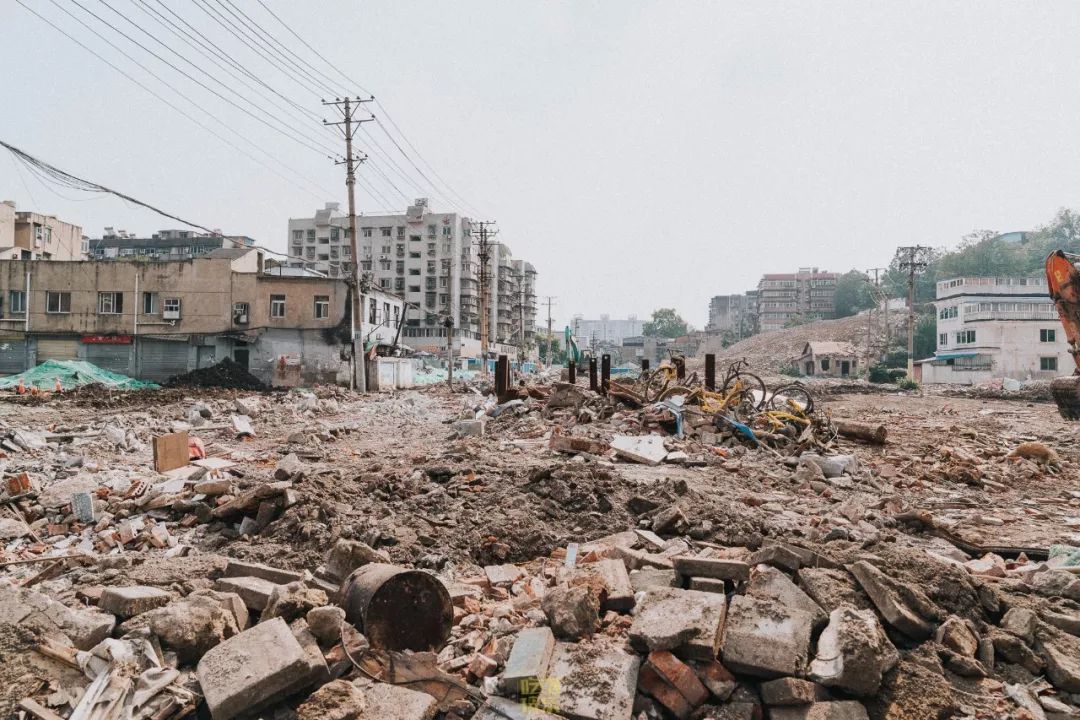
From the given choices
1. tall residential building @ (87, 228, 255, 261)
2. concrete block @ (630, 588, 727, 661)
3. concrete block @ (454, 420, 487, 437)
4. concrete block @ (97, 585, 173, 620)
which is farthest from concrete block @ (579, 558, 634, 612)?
tall residential building @ (87, 228, 255, 261)

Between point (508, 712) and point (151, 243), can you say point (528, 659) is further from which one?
point (151, 243)

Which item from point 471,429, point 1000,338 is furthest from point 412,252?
point 471,429

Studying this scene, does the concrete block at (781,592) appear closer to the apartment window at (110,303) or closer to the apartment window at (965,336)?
the apartment window at (110,303)

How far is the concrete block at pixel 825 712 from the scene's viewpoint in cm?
266

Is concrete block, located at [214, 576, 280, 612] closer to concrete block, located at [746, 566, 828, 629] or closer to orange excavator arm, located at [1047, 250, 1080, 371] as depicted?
concrete block, located at [746, 566, 828, 629]

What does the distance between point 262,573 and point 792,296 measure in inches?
4680

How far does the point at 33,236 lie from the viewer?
39.2 m

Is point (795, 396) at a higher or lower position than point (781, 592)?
higher

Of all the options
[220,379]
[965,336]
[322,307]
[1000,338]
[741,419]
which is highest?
[322,307]

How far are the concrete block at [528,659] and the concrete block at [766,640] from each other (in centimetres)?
85

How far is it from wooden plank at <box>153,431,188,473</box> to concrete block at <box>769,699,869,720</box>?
302 inches

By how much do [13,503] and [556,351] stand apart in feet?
332

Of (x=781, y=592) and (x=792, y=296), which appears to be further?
(x=792, y=296)

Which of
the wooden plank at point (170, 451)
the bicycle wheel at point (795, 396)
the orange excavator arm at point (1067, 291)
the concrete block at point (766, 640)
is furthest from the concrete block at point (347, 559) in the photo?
the orange excavator arm at point (1067, 291)
